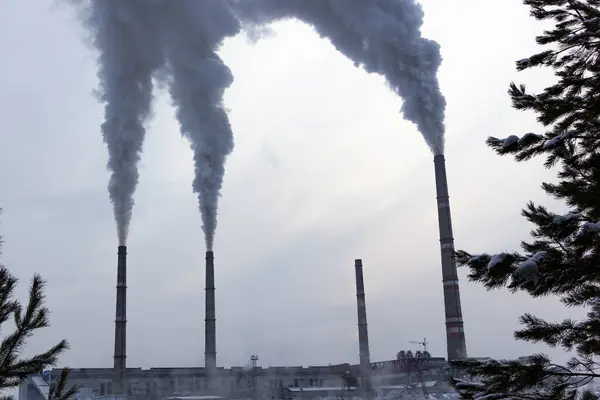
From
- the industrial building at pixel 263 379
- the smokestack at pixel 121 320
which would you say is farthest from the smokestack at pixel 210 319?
the smokestack at pixel 121 320

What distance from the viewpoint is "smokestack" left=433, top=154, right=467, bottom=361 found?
39219 mm

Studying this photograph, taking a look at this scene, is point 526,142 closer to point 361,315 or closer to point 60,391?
point 60,391

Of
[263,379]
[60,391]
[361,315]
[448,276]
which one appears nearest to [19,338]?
[60,391]

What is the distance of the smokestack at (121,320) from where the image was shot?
50.6 m

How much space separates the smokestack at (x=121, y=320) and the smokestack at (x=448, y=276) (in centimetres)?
2600

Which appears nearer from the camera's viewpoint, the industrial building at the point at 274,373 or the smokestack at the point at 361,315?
the industrial building at the point at 274,373

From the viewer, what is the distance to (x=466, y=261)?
729 centimetres

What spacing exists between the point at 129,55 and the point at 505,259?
51.2m

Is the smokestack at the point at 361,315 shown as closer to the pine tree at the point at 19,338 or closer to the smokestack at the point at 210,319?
the smokestack at the point at 210,319

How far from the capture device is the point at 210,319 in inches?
2141

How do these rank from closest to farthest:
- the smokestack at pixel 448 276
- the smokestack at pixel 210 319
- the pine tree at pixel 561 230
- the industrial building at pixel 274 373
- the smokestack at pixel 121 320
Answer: the pine tree at pixel 561 230 → the smokestack at pixel 448 276 → the industrial building at pixel 274 373 → the smokestack at pixel 121 320 → the smokestack at pixel 210 319

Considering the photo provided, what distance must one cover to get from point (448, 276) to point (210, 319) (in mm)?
22602

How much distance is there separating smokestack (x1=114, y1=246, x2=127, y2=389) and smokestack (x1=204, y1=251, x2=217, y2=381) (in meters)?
6.84

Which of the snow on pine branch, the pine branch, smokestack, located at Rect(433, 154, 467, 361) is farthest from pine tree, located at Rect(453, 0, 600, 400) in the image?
smokestack, located at Rect(433, 154, 467, 361)
